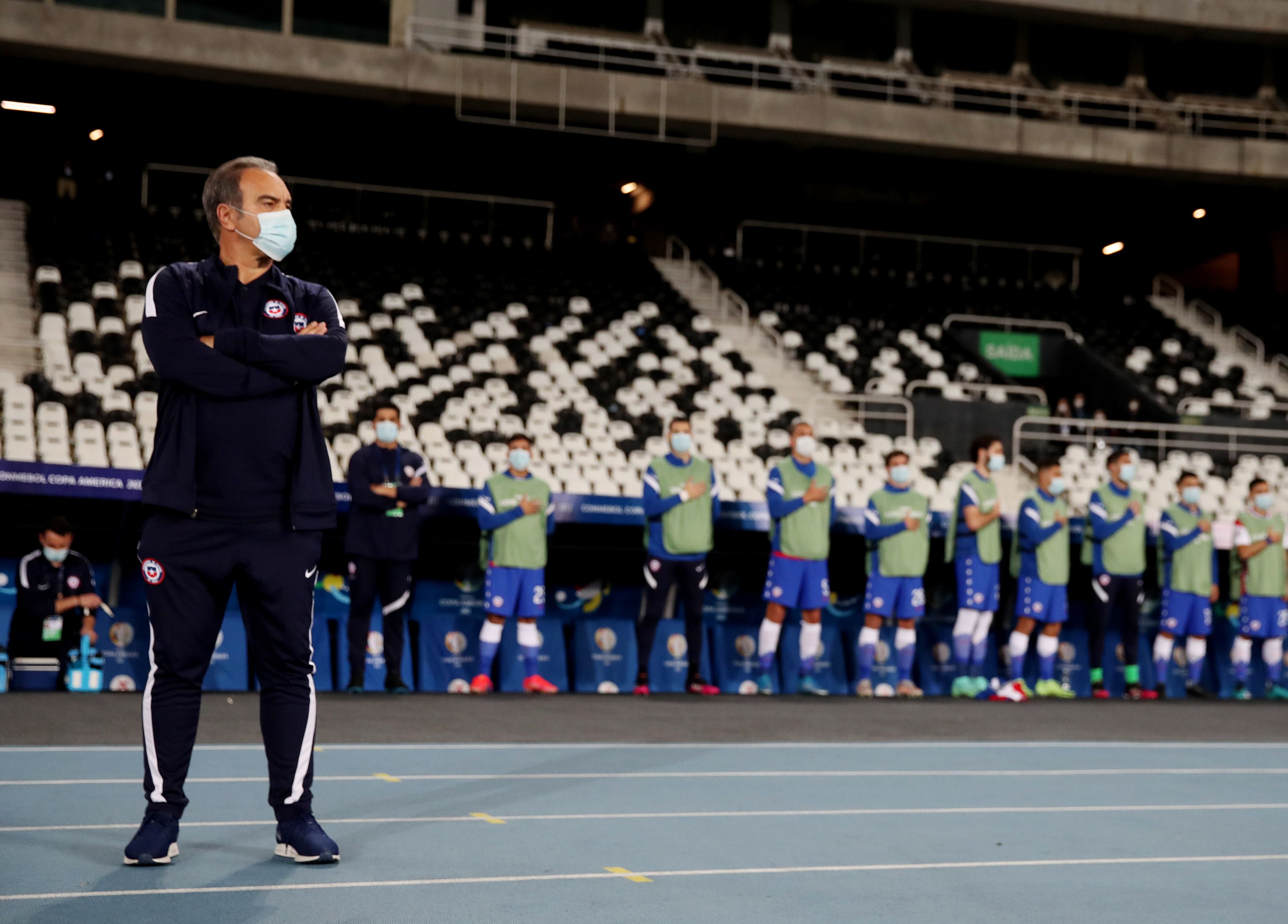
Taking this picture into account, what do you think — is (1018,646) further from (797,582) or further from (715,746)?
(715,746)

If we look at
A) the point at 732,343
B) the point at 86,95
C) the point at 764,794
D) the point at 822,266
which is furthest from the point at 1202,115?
the point at 764,794

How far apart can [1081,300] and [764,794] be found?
22.0 meters

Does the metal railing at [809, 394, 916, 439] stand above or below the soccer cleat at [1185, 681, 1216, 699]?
above

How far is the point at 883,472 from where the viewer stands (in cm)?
1556

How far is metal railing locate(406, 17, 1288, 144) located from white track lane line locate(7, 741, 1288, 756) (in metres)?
13.8

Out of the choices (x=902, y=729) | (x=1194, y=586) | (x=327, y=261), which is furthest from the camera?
(x=327, y=261)

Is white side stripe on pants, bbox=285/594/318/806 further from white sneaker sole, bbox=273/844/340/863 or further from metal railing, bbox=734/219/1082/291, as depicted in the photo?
metal railing, bbox=734/219/1082/291

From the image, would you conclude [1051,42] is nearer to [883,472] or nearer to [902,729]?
[883,472]

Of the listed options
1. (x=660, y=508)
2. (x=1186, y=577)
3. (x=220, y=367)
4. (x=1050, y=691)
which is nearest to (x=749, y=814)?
(x=220, y=367)

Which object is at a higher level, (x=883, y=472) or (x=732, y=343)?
(x=732, y=343)

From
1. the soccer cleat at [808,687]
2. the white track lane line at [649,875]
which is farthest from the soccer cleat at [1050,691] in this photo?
the white track lane line at [649,875]

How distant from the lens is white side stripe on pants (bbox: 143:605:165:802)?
13.8 feet

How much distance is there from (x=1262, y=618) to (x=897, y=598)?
12.5 ft

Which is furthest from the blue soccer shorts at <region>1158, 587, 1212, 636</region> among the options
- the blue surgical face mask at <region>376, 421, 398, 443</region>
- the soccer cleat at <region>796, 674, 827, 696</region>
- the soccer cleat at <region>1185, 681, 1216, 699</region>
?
the blue surgical face mask at <region>376, 421, 398, 443</region>
